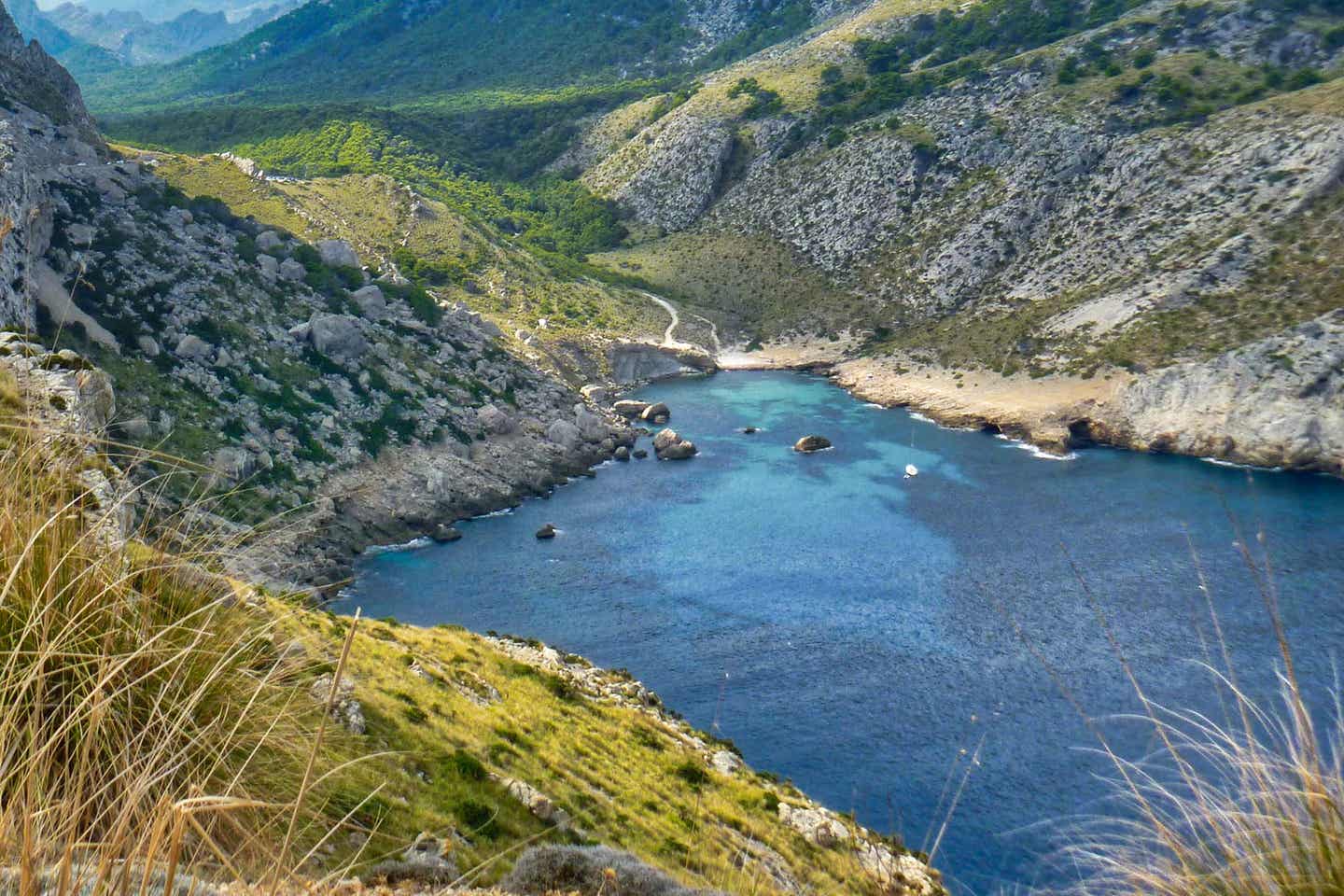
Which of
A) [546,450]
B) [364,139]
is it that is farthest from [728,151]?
[546,450]

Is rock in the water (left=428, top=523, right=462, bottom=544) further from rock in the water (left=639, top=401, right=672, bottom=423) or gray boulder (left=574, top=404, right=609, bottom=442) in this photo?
rock in the water (left=639, top=401, right=672, bottom=423)

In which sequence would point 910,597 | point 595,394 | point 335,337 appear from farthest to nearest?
point 595,394, point 335,337, point 910,597

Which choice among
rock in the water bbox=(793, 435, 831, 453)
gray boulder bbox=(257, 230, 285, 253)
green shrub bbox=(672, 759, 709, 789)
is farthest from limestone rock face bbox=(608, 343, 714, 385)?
green shrub bbox=(672, 759, 709, 789)

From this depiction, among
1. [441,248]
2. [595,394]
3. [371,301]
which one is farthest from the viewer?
[441,248]

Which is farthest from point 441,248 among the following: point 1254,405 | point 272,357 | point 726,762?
point 726,762

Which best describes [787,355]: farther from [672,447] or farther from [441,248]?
[441,248]
